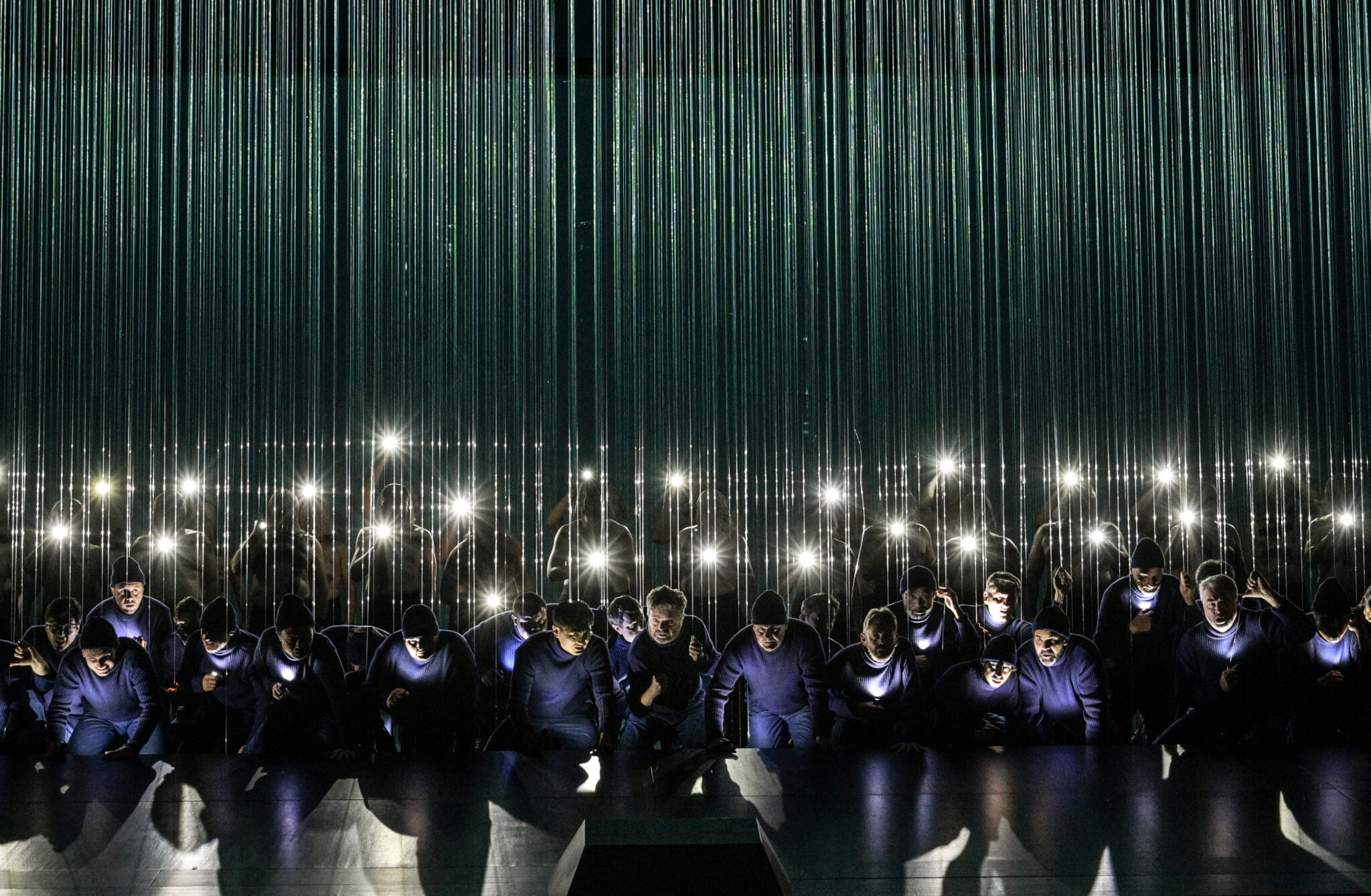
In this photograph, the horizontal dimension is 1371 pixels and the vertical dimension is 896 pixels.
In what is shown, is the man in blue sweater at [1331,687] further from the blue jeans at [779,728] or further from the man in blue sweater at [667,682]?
the man in blue sweater at [667,682]

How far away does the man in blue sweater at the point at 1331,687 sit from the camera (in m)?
7.32

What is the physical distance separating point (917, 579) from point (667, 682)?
1.66 metres

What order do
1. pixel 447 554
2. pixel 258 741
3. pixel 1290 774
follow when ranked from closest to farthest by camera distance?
pixel 1290 774 → pixel 258 741 → pixel 447 554

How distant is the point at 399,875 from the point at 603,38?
5762 millimetres

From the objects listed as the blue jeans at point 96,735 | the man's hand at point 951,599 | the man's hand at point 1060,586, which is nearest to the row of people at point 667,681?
the blue jeans at point 96,735

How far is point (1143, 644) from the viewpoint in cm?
749

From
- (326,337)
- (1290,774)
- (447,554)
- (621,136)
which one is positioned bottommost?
(1290,774)

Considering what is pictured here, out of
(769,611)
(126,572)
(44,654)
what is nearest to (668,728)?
(769,611)

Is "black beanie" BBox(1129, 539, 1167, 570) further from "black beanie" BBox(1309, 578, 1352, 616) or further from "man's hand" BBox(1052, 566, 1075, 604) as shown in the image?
"black beanie" BBox(1309, 578, 1352, 616)

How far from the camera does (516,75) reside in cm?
861

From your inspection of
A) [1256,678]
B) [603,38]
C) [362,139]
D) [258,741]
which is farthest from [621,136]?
[1256,678]

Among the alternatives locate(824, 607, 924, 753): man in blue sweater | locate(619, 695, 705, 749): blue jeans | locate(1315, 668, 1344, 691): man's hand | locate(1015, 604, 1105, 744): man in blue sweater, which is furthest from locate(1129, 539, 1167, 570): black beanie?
locate(619, 695, 705, 749): blue jeans

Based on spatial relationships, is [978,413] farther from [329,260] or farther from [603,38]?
[329,260]

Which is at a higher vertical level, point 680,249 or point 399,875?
point 680,249
